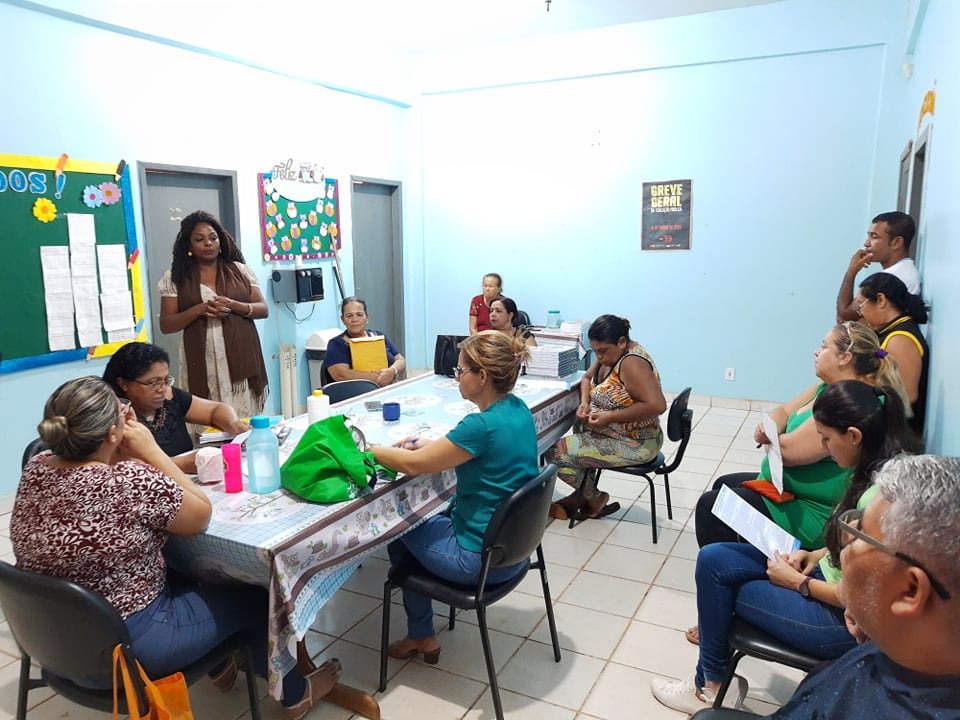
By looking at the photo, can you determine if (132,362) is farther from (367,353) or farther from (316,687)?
(367,353)

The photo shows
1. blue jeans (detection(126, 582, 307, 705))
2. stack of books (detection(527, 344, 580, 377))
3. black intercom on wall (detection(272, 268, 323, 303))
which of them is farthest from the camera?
black intercom on wall (detection(272, 268, 323, 303))

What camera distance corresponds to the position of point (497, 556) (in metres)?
2.00

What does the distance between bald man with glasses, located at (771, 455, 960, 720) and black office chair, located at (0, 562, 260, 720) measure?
57.6 inches

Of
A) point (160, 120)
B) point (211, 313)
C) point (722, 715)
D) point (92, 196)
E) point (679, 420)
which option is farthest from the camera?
point (160, 120)

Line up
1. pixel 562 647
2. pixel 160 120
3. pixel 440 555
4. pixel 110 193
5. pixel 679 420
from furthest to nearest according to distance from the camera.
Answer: pixel 160 120 → pixel 110 193 → pixel 679 420 → pixel 562 647 → pixel 440 555

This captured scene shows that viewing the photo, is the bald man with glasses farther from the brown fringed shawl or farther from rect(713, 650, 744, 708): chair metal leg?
the brown fringed shawl

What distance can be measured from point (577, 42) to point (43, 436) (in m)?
5.52

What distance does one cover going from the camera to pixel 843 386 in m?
1.85

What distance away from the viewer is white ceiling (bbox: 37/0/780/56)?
432cm

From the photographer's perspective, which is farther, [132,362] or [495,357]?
[132,362]

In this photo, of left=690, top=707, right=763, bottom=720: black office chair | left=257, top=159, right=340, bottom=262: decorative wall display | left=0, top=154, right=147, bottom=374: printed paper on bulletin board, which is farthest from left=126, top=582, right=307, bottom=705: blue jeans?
left=257, top=159, right=340, bottom=262: decorative wall display

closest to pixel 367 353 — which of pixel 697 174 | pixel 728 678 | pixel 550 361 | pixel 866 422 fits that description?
pixel 550 361

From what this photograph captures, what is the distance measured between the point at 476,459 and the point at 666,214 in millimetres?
4336

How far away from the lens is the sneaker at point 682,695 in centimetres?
211
